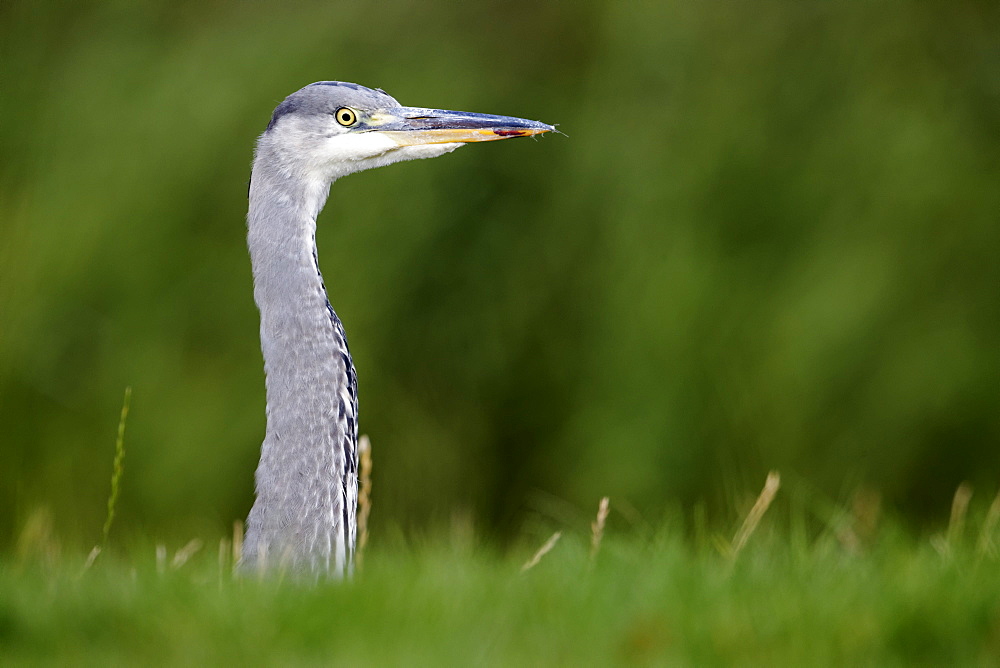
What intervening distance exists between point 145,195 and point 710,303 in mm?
3349

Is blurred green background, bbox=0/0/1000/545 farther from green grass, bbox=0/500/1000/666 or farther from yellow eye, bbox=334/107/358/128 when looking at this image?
green grass, bbox=0/500/1000/666

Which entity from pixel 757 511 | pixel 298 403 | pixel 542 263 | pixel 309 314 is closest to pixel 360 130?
pixel 309 314

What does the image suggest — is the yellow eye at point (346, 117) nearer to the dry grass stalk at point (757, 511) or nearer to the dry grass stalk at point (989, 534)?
the dry grass stalk at point (757, 511)

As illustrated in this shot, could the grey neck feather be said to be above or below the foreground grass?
above

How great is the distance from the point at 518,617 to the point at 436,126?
1702 millimetres

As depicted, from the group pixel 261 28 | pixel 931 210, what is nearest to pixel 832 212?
pixel 931 210

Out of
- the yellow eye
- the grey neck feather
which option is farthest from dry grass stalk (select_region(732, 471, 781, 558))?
the yellow eye

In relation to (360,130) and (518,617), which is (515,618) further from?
(360,130)

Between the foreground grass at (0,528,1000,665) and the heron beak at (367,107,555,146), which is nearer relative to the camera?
the foreground grass at (0,528,1000,665)

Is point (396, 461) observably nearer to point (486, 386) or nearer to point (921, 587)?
point (486, 386)

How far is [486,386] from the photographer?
6852 mm

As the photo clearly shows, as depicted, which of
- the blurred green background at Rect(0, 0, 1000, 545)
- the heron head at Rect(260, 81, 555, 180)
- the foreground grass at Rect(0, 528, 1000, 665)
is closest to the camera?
the foreground grass at Rect(0, 528, 1000, 665)

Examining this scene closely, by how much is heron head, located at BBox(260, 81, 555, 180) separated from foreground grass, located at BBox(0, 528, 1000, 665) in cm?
135

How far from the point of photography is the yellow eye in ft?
11.4
